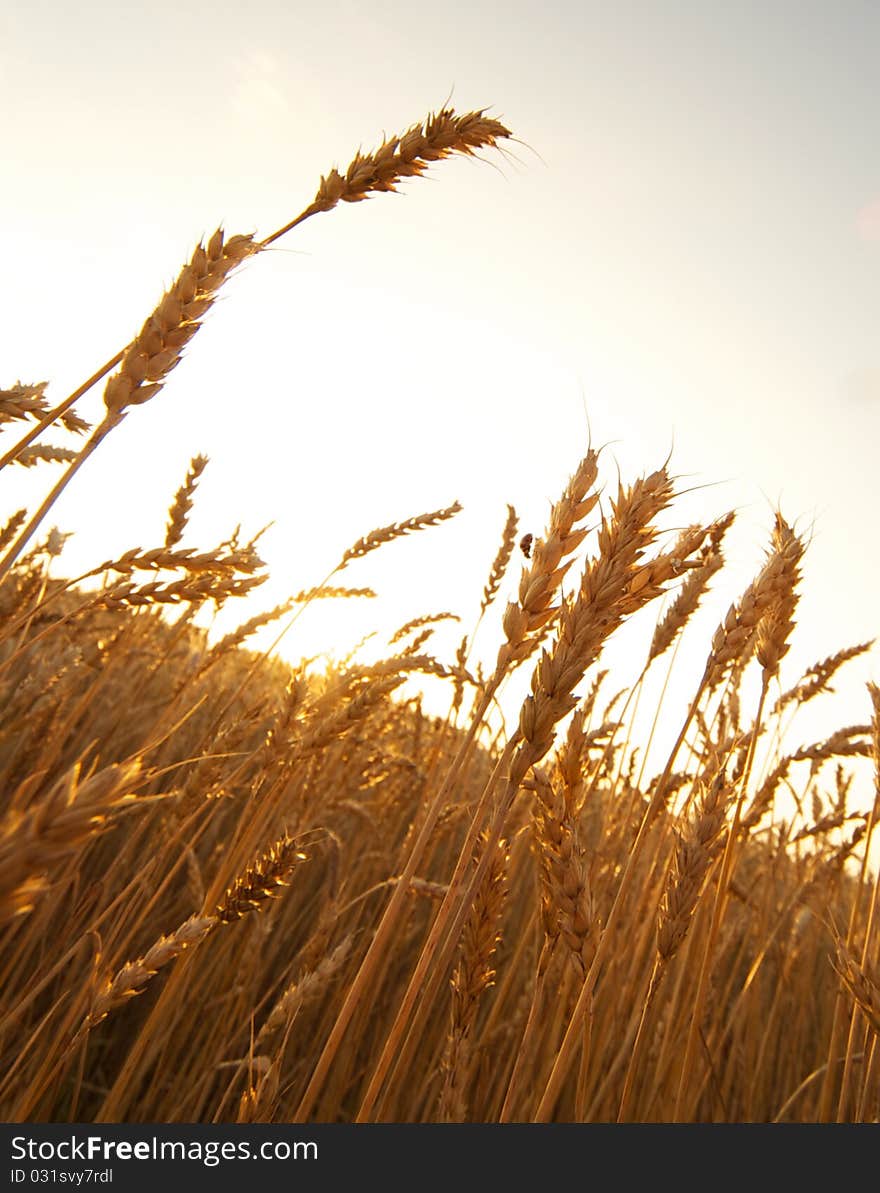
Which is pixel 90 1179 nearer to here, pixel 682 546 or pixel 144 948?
pixel 682 546

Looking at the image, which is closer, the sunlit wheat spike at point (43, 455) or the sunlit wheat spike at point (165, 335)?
the sunlit wheat spike at point (165, 335)

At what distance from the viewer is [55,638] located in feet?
11.2

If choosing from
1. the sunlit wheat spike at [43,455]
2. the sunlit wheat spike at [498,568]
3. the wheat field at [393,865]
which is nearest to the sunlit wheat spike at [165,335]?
the wheat field at [393,865]

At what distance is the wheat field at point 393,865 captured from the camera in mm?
1120

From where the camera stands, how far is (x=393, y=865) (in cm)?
335

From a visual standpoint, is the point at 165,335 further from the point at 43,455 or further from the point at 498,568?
the point at 498,568

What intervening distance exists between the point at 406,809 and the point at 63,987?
1.66m

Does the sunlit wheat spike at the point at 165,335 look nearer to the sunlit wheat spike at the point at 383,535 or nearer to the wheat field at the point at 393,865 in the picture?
the wheat field at the point at 393,865

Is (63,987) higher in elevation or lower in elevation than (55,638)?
lower

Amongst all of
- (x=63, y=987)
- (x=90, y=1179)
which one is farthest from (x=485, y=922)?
(x=63, y=987)

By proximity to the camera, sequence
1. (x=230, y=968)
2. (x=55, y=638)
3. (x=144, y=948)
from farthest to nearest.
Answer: (x=55, y=638) < (x=144, y=948) < (x=230, y=968)

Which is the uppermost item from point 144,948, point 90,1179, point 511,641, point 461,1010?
point 511,641

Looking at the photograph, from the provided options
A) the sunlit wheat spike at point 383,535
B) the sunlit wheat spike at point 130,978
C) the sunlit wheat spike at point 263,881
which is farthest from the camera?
the sunlit wheat spike at point 383,535

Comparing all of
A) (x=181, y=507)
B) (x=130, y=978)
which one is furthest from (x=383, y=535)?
(x=130, y=978)
